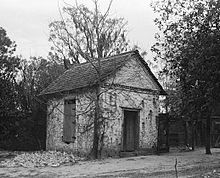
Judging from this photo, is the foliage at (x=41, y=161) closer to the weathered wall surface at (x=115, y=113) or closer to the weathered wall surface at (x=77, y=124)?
the weathered wall surface at (x=77, y=124)

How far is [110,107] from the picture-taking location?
20.0m

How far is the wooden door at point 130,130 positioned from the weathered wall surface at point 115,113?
1.00ft

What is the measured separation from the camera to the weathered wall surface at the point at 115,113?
19.9m

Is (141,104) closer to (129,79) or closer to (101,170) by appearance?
(129,79)

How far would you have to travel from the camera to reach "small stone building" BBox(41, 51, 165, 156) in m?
19.9

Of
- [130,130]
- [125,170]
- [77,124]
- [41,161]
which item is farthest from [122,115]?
[125,170]

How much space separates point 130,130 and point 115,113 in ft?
6.71

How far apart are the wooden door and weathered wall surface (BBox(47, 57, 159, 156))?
0.31m

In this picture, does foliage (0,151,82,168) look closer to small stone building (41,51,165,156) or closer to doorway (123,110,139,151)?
small stone building (41,51,165,156)

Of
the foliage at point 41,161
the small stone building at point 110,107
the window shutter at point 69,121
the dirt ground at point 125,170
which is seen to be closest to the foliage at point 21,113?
the small stone building at point 110,107

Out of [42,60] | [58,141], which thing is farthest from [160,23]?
[42,60]

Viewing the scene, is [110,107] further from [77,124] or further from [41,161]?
[41,161]

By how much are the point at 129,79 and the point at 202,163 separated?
6.79 meters

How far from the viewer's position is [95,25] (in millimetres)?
19141
